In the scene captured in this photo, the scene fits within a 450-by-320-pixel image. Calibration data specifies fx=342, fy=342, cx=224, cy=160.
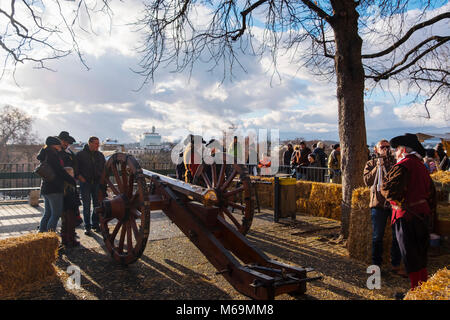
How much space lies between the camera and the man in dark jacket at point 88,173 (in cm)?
650

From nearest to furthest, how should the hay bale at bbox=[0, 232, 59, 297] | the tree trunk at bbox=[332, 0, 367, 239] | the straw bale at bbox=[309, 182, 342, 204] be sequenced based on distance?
the hay bale at bbox=[0, 232, 59, 297], the tree trunk at bbox=[332, 0, 367, 239], the straw bale at bbox=[309, 182, 342, 204]

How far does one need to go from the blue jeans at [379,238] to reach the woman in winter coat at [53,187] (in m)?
4.72

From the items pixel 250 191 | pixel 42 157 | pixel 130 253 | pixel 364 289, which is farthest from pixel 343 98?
pixel 42 157

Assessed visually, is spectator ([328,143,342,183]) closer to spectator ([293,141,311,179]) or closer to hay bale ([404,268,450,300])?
spectator ([293,141,311,179])

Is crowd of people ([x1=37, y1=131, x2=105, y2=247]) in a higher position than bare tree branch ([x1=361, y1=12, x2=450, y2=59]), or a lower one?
lower

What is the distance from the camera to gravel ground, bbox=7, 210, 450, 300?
384 centimetres

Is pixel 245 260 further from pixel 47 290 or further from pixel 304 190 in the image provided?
pixel 304 190

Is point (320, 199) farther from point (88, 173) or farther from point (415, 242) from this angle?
point (88, 173)

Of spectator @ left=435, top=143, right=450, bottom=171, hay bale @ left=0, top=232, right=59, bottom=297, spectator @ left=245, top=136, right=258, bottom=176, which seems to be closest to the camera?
hay bale @ left=0, top=232, right=59, bottom=297

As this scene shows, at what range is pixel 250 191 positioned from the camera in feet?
16.8

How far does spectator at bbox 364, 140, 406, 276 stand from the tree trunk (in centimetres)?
110

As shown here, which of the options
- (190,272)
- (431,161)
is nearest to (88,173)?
(190,272)

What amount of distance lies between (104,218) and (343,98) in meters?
4.37

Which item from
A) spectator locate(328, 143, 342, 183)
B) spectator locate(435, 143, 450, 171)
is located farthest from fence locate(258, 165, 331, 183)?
spectator locate(435, 143, 450, 171)
